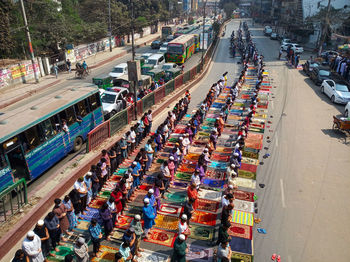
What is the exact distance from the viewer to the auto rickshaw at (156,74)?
1045 inches

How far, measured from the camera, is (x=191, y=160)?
13.8m

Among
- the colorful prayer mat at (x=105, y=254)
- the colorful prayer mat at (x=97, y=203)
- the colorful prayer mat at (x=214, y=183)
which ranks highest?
the colorful prayer mat at (x=105, y=254)

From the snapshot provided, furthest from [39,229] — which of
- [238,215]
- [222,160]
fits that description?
[222,160]

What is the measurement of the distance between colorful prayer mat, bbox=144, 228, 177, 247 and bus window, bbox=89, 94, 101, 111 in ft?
25.8

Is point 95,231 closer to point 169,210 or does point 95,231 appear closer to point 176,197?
point 169,210

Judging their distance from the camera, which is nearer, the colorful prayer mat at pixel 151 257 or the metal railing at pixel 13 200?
the colorful prayer mat at pixel 151 257

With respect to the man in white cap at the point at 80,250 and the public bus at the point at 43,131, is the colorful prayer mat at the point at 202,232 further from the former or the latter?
the public bus at the point at 43,131

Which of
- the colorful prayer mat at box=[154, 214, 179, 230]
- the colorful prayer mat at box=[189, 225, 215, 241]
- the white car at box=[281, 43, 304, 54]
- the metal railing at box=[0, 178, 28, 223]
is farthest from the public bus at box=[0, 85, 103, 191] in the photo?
the white car at box=[281, 43, 304, 54]

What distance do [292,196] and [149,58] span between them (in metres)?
23.6

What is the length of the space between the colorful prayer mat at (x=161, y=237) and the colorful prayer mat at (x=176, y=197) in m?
1.67

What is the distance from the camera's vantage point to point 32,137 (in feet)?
36.1

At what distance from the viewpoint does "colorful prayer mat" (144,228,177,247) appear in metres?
8.89

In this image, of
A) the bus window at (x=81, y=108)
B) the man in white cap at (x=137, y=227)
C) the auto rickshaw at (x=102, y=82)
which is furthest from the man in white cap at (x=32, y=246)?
the auto rickshaw at (x=102, y=82)

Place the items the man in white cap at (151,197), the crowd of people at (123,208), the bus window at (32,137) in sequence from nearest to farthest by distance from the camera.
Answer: the crowd of people at (123,208), the man in white cap at (151,197), the bus window at (32,137)
